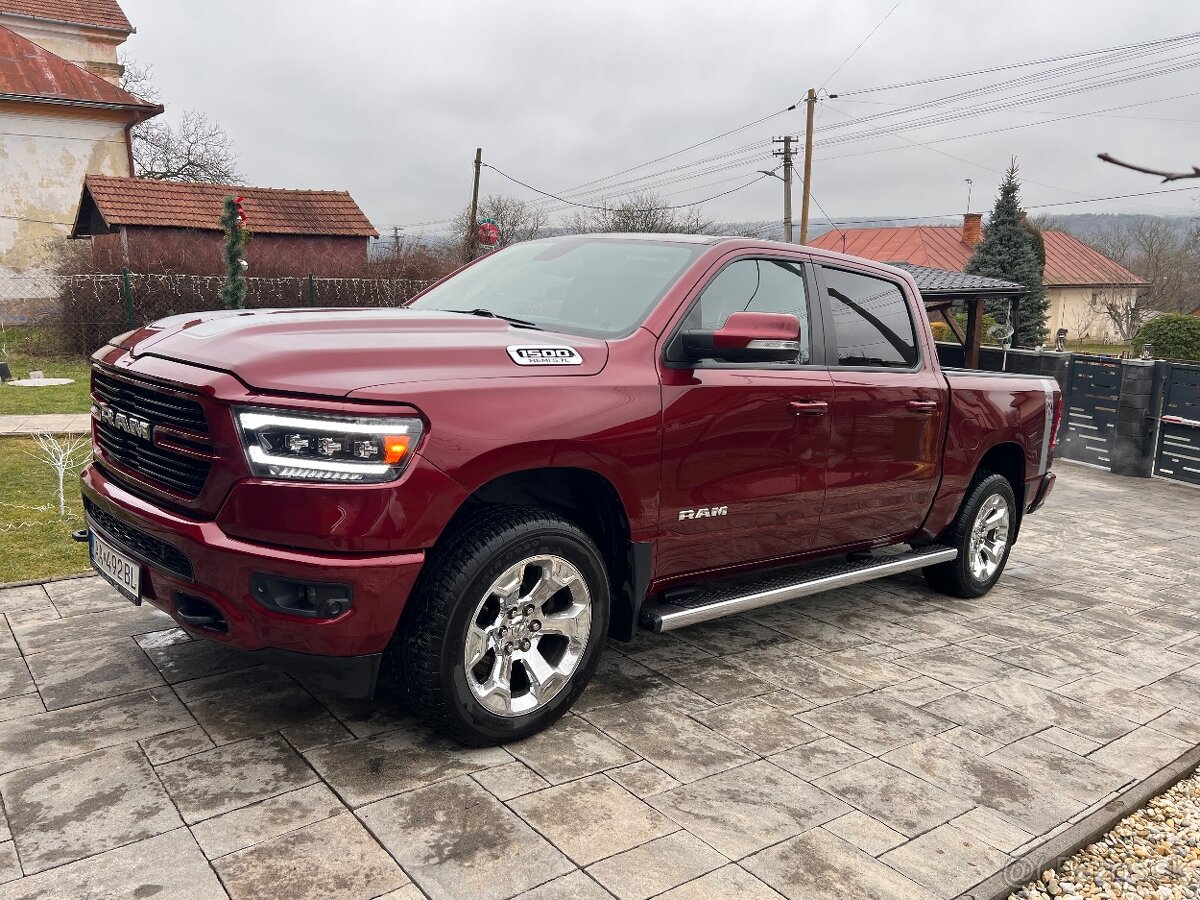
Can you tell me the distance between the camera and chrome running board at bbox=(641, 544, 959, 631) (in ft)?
13.1

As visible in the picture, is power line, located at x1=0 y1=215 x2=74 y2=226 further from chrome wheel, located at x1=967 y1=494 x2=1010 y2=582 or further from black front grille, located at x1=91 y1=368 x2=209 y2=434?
chrome wheel, located at x1=967 y1=494 x2=1010 y2=582

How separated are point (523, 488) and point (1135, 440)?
10962mm

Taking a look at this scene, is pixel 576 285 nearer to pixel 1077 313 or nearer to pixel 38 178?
pixel 38 178

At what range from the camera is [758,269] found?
14.6 ft

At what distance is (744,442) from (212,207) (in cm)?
2422

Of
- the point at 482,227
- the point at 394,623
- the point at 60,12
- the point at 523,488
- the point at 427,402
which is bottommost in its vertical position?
the point at 394,623

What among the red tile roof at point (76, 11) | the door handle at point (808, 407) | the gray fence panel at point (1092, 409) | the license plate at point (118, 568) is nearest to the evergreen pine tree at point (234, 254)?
the gray fence panel at point (1092, 409)

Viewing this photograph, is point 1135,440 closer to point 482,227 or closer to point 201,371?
point 201,371

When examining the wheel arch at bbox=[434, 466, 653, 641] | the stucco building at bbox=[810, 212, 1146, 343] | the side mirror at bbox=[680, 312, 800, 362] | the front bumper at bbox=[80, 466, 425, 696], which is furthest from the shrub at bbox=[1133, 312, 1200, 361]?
the stucco building at bbox=[810, 212, 1146, 343]

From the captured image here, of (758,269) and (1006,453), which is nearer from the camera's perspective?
(758,269)

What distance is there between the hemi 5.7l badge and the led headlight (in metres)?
0.64

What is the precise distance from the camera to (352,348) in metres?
3.19

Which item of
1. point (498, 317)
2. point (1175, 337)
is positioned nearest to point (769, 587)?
point (498, 317)

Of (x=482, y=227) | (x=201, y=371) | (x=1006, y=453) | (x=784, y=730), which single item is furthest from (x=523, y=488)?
(x=482, y=227)
